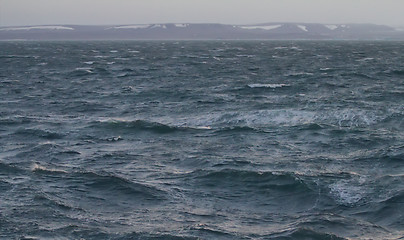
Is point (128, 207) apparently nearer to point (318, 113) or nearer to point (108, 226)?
point (108, 226)

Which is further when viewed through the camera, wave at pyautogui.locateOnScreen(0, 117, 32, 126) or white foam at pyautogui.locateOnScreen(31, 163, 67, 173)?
wave at pyautogui.locateOnScreen(0, 117, 32, 126)

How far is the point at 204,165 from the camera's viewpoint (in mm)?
17766

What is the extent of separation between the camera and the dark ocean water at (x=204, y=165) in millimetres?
12672

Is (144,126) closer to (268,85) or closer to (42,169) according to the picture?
(42,169)

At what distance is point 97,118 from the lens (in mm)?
26641

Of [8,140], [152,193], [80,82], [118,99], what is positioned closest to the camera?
[152,193]

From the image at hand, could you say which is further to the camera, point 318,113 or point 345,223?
point 318,113

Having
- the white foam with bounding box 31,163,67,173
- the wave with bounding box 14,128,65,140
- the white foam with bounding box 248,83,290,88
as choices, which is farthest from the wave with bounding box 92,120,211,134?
the white foam with bounding box 248,83,290,88

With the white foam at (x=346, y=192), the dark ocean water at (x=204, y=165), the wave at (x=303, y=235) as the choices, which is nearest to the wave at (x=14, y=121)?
the dark ocean water at (x=204, y=165)

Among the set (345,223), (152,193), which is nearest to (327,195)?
(345,223)

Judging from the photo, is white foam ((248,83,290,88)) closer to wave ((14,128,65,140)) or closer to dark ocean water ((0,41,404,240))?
dark ocean water ((0,41,404,240))

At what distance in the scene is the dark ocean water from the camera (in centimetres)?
1267

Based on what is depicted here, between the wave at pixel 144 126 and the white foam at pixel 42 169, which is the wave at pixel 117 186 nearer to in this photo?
the white foam at pixel 42 169

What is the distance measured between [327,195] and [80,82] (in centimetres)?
3247
